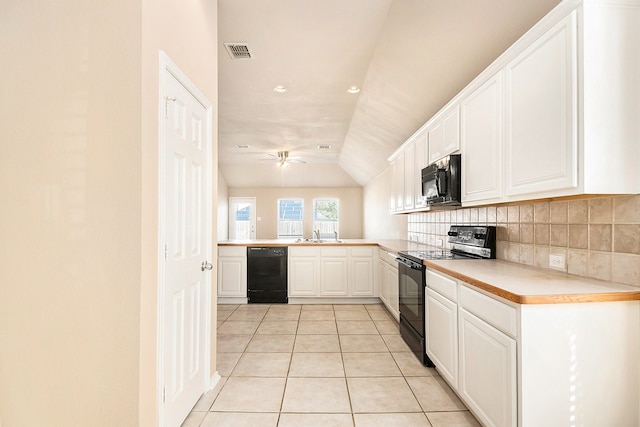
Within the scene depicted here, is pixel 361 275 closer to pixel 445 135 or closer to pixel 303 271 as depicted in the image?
pixel 303 271

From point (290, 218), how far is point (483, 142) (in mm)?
7841

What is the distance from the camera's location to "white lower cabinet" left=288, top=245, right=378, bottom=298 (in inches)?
195

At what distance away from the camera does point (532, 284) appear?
1685 millimetres

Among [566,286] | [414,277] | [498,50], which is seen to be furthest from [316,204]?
[566,286]

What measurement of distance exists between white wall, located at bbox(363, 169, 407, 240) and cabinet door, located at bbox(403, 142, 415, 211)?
1.34 metres

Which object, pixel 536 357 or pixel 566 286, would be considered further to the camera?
pixel 566 286

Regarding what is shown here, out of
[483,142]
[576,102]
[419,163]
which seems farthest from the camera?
[419,163]

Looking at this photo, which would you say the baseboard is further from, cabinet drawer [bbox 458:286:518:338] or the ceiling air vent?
the ceiling air vent

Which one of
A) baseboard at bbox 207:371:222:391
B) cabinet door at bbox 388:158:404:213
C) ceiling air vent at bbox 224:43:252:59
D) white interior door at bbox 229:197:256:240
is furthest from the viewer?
white interior door at bbox 229:197:256:240

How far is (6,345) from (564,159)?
106 inches

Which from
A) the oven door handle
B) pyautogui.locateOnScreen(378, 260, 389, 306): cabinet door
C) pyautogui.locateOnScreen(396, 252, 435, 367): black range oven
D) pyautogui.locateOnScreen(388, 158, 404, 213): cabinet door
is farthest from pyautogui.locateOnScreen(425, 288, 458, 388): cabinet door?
pyautogui.locateOnScreen(388, 158, 404, 213): cabinet door

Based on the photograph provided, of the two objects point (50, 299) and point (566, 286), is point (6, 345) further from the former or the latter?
point (566, 286)


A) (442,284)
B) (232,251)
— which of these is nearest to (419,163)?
(442,284)

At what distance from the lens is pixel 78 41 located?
1.49 meters
